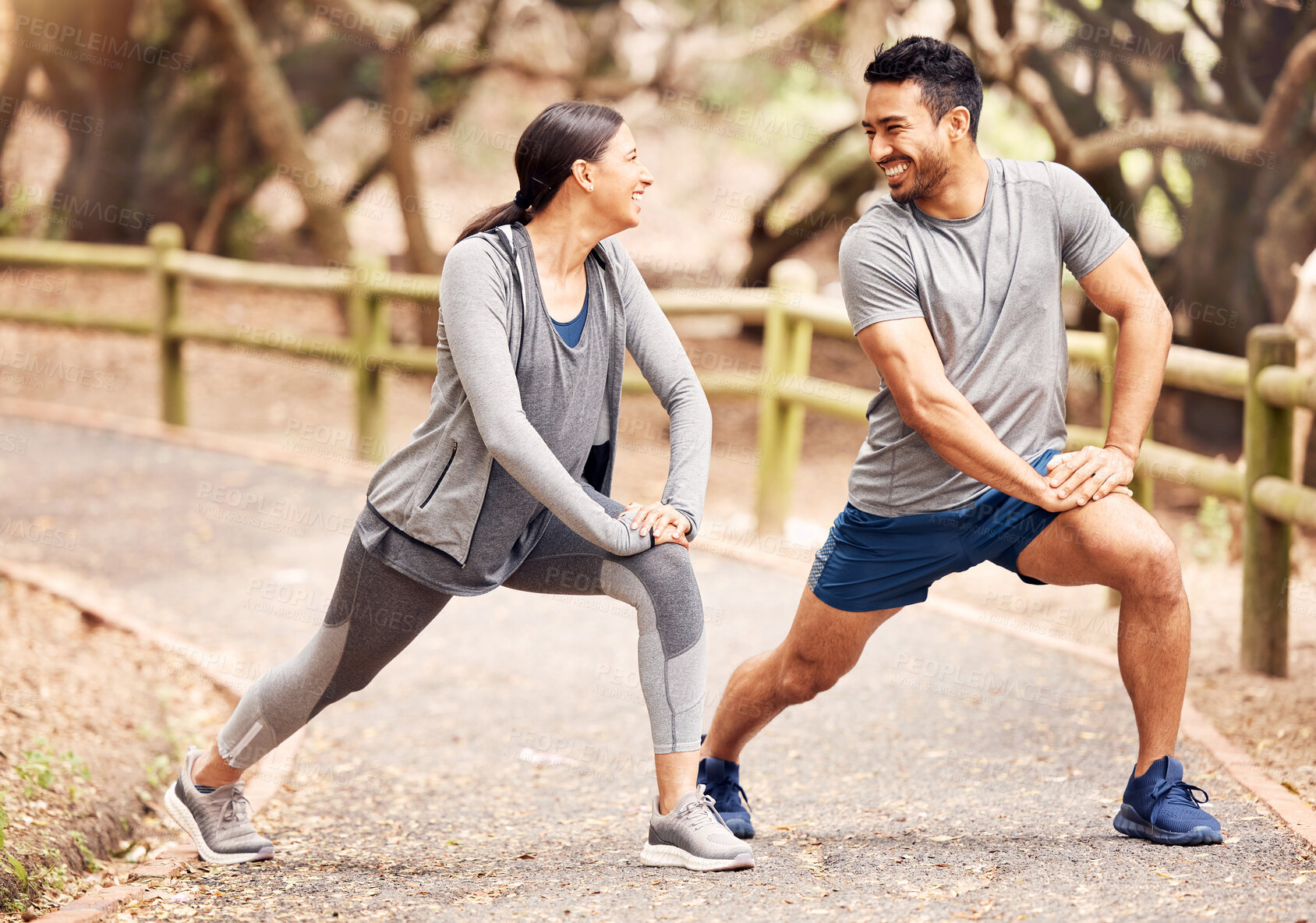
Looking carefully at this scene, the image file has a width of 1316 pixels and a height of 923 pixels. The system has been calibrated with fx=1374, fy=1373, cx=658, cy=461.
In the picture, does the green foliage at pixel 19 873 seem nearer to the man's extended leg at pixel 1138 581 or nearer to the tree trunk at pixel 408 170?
the man's extended leg at pixel 1138 581

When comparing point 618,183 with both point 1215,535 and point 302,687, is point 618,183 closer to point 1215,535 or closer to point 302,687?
point 302,687

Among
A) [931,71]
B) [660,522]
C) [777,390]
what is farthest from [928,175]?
[777,390]

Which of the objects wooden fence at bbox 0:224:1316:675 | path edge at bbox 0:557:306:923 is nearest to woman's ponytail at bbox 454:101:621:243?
path edge at bbox 0:557:306:923

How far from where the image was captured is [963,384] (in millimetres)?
3105

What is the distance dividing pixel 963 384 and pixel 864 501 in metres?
0.37

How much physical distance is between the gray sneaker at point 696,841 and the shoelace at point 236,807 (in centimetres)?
103

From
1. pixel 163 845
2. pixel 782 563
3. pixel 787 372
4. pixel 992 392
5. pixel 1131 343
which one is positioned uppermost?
pixel 1131 343

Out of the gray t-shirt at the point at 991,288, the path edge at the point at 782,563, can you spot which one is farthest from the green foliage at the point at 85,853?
the gray t-shirt at the point at 991,288

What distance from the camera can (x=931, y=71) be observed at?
3.03 m

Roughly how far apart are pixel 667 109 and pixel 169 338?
26.4 feet

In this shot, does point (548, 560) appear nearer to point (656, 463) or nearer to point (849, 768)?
point (849, 768)

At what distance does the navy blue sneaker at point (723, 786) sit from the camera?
343cm

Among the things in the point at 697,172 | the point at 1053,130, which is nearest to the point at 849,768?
the point at 1053,130

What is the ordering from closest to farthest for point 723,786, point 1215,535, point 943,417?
point 943,417
point 723,786
point 1215,535
